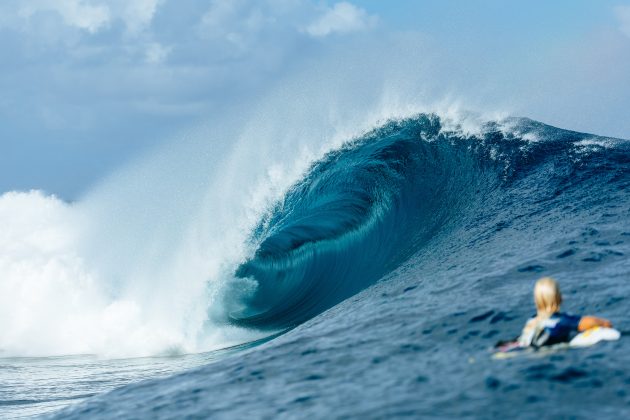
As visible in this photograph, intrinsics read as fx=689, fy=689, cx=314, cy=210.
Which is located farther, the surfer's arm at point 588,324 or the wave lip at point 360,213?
the wave lip at point 360,213

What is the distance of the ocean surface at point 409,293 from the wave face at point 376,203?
1.7 inches

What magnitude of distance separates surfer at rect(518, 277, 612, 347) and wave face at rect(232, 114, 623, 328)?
5.96 m

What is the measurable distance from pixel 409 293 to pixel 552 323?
2988 millimetres

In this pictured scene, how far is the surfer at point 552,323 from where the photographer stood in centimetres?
465

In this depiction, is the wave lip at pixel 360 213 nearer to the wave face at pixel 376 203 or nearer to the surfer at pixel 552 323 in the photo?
the wave face at pixel 376 203

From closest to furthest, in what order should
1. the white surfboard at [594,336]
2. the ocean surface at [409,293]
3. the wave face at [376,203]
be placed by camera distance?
the ocean surface at [409,293] < the white surfboard at [594,336] < the wave face at [376,203]

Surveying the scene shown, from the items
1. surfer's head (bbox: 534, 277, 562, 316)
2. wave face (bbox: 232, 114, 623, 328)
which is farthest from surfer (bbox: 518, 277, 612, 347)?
wave face (bbox: 232, 114, 623, 328)

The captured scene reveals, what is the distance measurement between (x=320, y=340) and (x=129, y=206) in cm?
1420

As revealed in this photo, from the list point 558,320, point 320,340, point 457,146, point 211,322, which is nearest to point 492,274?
point 320,340

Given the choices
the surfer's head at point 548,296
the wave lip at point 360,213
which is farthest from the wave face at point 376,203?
the surfer's head at point 548,296

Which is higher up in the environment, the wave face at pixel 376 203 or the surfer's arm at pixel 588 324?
the wave face at pixel 376 203

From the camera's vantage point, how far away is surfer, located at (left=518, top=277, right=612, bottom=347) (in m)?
4.65

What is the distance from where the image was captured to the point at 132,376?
9.68 meters

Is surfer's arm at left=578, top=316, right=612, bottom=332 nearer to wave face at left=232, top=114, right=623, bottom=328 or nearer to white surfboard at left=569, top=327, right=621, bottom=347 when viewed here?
white surfboard at left=569, top=327, right=621, bottom=347
